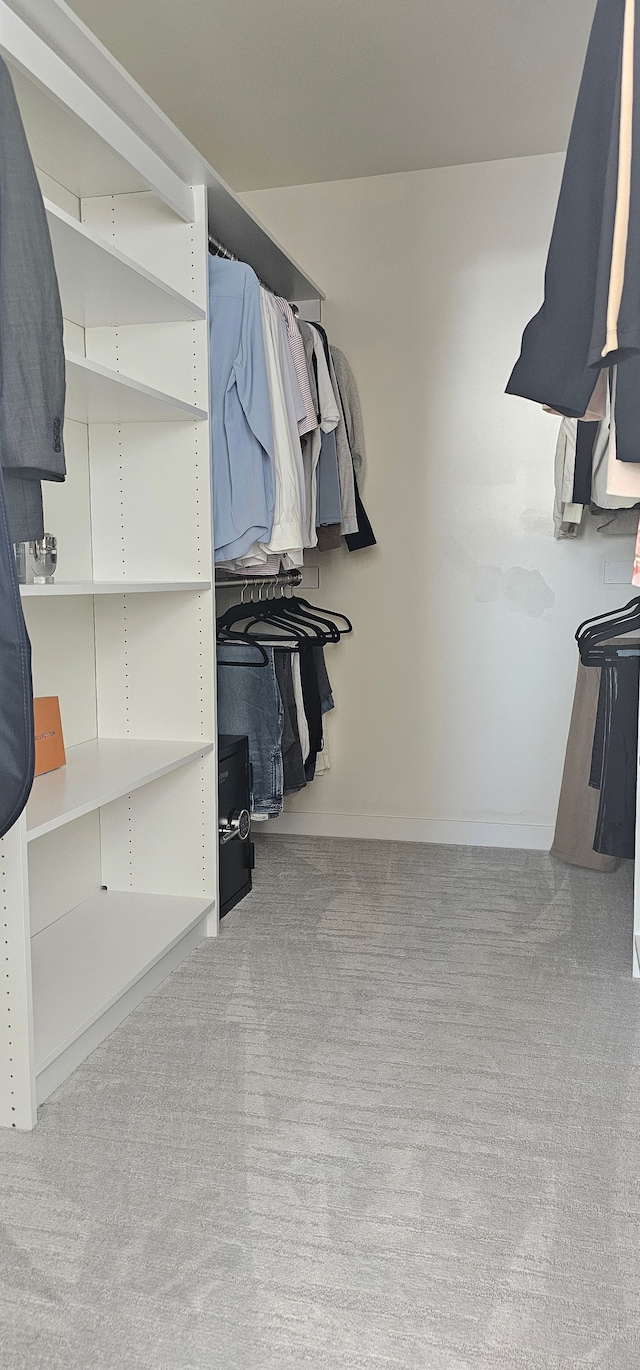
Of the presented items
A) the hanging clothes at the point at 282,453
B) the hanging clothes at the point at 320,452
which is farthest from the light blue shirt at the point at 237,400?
the hanging clothes at the point at 320,452

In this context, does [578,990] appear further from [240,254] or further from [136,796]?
[240,254]

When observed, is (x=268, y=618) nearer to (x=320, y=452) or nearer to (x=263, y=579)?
(x=263, y=579)

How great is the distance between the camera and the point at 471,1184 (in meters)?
1.53

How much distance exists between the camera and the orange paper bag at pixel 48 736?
220cm

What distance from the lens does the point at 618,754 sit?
8.64ft

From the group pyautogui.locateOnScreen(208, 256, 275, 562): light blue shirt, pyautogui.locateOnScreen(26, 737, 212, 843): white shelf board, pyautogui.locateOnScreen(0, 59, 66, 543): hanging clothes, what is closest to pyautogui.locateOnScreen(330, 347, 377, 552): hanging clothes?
pyautogui.locateOnScreen(208, 256, 275, 562): light blue shirt

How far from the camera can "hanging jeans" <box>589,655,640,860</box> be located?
8.57ft

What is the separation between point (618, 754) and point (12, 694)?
1.84 m

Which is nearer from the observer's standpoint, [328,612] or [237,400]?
[237,400]

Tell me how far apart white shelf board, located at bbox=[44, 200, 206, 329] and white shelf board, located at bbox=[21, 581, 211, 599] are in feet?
2.07

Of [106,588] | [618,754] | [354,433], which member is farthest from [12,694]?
[354,433]

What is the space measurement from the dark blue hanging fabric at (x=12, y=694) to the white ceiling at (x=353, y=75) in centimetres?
192

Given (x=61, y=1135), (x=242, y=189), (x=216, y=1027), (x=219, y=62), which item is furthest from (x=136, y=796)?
(x=242, y=189)

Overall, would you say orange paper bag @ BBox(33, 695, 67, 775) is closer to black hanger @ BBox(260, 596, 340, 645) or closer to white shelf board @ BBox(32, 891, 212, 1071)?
white shelf board @ BBox(32, 891, 212, 1071)
